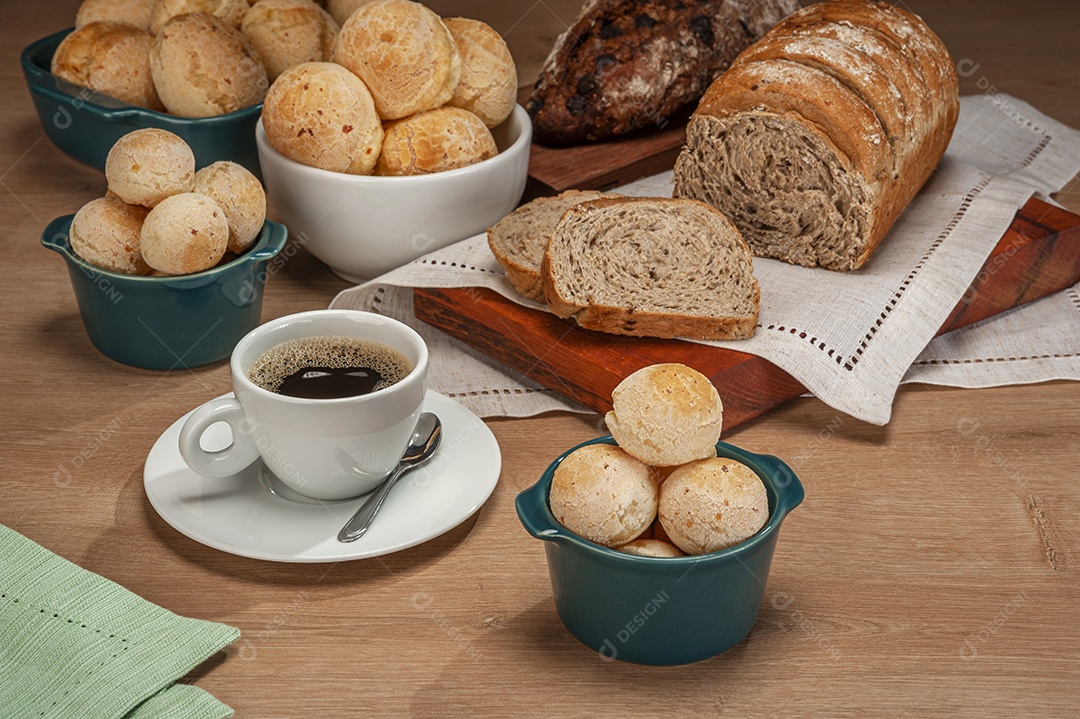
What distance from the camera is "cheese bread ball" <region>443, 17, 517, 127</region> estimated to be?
1.93 metres

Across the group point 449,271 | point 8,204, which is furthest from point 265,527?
point 8,204

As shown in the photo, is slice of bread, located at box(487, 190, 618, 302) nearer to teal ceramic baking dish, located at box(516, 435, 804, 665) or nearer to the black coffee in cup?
the black coffee in cup

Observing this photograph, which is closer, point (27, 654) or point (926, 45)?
point (27, 654)

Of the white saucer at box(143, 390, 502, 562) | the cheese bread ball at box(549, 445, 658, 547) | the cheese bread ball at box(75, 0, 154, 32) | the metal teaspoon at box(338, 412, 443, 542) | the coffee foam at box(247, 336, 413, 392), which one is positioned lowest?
the white saucer at box(143, 390, 502, 562)

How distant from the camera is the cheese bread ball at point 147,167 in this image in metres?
1.59

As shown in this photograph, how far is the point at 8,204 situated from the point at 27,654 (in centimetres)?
140

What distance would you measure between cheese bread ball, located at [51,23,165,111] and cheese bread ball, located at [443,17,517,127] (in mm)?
599

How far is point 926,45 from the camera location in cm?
209

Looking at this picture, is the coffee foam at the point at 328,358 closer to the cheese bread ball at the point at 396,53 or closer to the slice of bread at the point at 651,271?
the slice of bread at the point at 651,271

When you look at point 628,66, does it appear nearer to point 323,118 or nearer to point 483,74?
point 483,74

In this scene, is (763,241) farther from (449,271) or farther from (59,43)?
(59,43)

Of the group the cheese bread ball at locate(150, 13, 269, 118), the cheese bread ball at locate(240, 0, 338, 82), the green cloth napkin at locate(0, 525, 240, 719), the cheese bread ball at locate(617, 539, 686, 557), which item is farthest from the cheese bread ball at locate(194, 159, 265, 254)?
the cheese bread ball at locate(617, 539, 686, 557)

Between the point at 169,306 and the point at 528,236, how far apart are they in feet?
1.90

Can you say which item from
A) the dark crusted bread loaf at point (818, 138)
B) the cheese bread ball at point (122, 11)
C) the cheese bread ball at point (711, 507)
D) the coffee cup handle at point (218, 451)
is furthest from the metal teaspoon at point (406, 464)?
the cheese bread ball at point (122, 11)
